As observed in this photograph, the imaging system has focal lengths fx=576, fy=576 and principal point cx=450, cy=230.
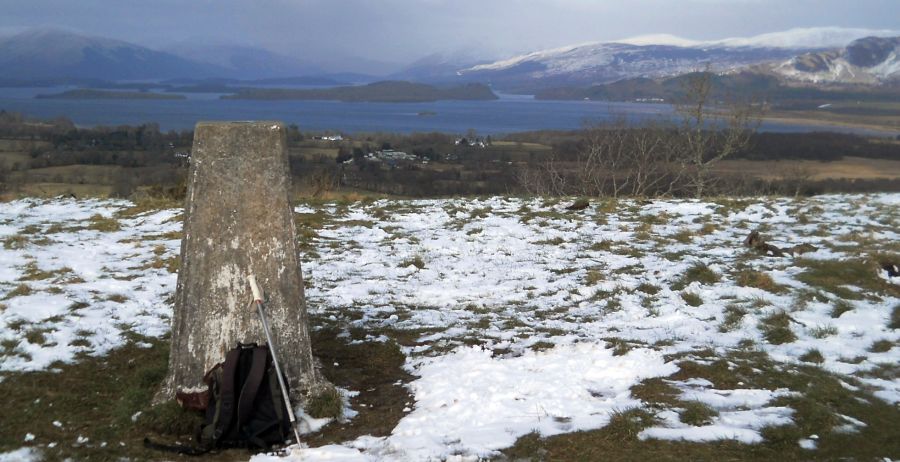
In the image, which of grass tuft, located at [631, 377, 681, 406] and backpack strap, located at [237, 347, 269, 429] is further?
grass tuft, located at [631, 377, 681, 406]

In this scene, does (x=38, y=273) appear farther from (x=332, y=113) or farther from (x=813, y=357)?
(x=332, y=113)

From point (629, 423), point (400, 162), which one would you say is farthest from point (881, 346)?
point (400, 162)

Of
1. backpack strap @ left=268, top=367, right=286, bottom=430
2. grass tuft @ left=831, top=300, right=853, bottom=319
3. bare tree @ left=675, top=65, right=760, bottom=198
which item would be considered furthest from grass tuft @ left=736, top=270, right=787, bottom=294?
bare tree @ left=675, top=65, right=760, bottom=198

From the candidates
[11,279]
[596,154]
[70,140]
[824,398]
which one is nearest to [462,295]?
[824,398]

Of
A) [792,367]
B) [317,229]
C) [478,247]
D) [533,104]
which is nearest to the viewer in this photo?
[792,367]

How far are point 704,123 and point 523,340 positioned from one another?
18198mm

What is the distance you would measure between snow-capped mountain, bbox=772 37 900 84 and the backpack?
126m

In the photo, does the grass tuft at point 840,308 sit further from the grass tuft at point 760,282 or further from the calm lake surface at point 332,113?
the calm lake surface at point 332,113

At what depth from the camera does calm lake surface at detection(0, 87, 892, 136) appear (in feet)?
197

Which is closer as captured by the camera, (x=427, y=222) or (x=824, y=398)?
(x=824, y=398)

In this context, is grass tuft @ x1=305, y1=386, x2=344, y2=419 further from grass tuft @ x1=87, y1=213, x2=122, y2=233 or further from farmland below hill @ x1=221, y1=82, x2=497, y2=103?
farmland below hill @ x1=221, y1=82, x2=497, y2=103

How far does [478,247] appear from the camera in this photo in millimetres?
10914

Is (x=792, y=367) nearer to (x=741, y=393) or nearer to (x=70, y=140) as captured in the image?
(x=741, y=393)

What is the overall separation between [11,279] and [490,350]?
672 centimetres
